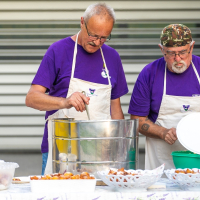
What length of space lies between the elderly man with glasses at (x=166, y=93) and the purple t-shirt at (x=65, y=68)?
272mm

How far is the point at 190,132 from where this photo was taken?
2557mm

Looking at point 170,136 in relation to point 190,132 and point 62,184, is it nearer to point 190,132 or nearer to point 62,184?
point 190,132

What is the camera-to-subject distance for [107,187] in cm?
218

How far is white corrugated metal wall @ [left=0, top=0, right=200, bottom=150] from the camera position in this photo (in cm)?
512

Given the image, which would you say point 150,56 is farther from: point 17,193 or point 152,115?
point 17,193

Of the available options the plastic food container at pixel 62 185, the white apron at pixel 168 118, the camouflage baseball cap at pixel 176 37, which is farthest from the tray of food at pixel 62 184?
the camouflage baseball cap at pixel 176 37

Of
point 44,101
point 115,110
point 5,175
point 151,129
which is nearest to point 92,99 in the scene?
point 115,110

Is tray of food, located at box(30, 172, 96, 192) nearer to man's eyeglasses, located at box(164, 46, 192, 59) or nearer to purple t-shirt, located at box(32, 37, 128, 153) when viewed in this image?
purple t-shirt, located at box(32, 37, 128, 153)

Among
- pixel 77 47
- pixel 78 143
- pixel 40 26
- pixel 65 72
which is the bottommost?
pixel 78 143

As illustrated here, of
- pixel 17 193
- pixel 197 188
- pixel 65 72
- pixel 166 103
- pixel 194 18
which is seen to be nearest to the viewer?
pixel 17 193

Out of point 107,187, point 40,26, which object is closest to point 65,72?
point 107,187

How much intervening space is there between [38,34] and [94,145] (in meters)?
3.28

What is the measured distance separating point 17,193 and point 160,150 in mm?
1471

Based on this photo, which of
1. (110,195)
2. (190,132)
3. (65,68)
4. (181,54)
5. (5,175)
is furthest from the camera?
(181,54)
